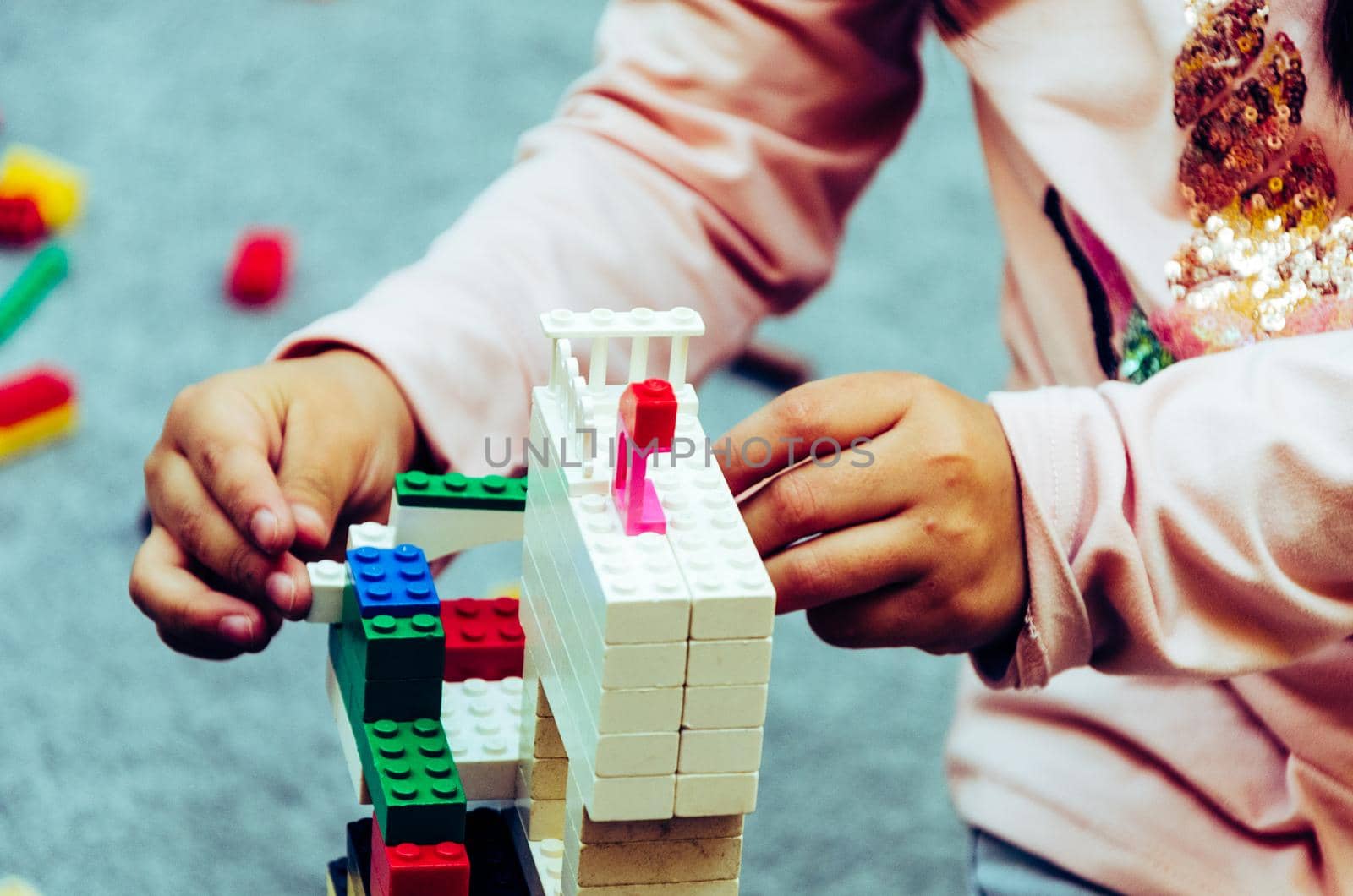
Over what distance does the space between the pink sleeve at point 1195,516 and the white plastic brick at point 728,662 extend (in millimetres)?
136

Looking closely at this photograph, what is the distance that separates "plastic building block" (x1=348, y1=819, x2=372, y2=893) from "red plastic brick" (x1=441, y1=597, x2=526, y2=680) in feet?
0.17

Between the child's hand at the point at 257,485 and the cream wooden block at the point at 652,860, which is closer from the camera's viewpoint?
the cream wooden block at the point at 652,860

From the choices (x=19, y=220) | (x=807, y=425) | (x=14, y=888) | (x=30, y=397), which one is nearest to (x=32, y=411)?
(x=30, y=397)

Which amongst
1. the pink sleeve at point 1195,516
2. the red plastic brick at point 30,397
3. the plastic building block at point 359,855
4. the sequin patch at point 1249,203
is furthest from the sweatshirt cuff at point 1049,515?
the red plastic brick at point 30,397

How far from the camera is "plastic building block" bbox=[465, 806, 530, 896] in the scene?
472mm

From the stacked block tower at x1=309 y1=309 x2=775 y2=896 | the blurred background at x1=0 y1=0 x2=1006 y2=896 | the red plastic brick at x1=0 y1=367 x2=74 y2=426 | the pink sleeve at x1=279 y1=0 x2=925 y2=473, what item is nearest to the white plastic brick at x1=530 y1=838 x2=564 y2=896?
the stacked block tower at x1=309 y1=309 x2=775 y2=896

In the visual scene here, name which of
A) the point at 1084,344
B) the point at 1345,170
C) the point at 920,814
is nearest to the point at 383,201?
the point at 920,814

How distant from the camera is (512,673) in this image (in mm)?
521

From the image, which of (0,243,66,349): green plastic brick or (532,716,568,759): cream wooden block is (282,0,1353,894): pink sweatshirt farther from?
(0,243,66,349): green plastic brick

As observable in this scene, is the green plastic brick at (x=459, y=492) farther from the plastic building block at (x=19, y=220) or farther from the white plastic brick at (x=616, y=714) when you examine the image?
the plastic building block at (x=19, y=220)

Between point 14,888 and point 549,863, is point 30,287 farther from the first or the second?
point 549,863

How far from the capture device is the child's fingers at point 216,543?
1.67 feet

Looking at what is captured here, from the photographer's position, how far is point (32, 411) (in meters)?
1.25

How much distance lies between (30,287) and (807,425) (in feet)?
3.45
